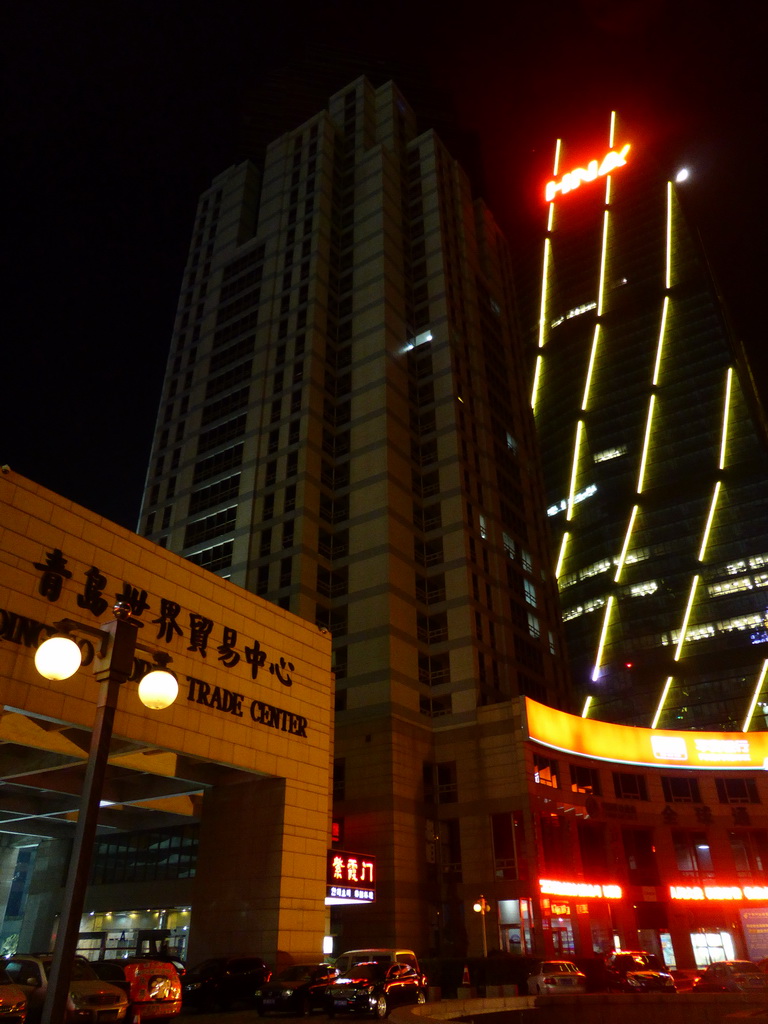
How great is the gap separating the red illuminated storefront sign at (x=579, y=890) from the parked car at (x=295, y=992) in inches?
902

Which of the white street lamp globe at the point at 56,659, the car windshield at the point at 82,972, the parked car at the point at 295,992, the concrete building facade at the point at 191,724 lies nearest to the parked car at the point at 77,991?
the car windshield at the point at 82,972

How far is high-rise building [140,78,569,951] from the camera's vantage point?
47938mm

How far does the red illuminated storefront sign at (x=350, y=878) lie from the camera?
38375mm

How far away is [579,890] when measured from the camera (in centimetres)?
4553

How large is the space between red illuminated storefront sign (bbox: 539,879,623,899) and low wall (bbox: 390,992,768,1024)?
2196 cm

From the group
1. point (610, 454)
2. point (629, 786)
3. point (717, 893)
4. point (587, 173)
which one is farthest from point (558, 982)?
point (587, 173)

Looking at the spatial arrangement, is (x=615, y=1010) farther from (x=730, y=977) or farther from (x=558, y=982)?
(x=730, y=977)

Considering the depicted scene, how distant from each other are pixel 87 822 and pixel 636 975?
30.2 meters

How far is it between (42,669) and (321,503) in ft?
170

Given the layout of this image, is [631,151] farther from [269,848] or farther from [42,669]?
[42,669]

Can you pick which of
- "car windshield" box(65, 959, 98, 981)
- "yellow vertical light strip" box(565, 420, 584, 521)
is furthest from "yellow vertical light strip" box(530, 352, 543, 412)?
"car windshield" box(65, 959, 98, 981)

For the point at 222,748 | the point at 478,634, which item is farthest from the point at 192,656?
the point at 478,634

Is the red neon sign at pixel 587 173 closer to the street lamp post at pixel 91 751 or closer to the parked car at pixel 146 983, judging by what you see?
the parked car at pixel 146 983

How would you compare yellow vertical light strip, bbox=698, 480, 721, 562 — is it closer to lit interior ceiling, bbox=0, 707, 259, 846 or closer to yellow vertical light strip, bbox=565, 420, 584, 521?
yellow vertical light strip, bbox=565, 420, 584, 521
